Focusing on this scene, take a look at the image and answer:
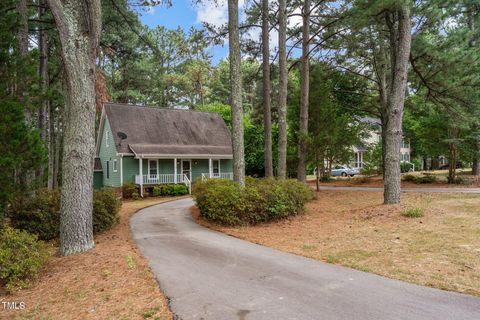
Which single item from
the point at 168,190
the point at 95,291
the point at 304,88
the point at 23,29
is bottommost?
the point at 95,291

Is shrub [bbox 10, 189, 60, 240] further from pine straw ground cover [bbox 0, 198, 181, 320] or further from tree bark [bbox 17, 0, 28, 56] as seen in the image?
tree bark [bbox 17, 0, 28, 56]

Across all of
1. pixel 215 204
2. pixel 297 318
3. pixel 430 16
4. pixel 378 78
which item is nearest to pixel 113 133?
pixel 215 204

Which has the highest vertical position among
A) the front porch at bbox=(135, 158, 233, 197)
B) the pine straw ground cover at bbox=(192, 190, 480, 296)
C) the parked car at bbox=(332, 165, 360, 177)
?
the front porch at bbox=(135, 158, 233, 197)

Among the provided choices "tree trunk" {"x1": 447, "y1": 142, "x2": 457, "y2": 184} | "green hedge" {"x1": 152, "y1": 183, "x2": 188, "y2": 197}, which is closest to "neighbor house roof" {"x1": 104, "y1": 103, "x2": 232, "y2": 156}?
"green hedge" {"x1": 152, "y1": 183, "x2": 188, "y2": 197}

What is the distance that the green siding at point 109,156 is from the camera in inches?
860

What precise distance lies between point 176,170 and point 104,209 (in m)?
13.5

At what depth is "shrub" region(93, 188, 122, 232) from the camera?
9016 millimetres

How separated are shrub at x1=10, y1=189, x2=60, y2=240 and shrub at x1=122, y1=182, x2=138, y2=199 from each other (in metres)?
12.0

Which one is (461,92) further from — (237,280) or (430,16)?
(237,280)

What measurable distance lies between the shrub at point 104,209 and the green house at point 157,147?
36.0ft

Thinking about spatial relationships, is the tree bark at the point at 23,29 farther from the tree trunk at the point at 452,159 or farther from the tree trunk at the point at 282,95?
the tree trunk at the point at 452,159

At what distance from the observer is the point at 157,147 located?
22.1m

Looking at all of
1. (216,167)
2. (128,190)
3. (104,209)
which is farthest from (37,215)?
(216,167)

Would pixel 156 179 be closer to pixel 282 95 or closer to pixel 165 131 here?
pixel 165 131
